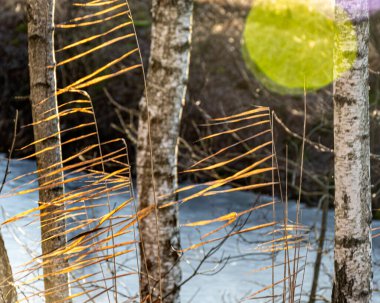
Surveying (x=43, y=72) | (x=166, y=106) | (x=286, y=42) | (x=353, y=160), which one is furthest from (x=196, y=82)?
(x=353, y=160)

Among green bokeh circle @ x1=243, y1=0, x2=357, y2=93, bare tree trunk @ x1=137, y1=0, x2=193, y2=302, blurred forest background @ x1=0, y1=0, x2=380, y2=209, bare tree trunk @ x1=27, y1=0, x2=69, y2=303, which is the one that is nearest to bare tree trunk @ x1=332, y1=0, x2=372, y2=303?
bare tree trunk @ x1=27, y1=0, x2=69, y2=303

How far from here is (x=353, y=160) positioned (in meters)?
2.84

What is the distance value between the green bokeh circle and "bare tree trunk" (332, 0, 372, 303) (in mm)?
6768

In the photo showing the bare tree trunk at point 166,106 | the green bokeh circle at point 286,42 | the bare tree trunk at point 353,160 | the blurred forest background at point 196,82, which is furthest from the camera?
the blurred forest background at point 196,82

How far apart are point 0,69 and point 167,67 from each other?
10.0 m

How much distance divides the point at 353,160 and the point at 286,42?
32.7ft

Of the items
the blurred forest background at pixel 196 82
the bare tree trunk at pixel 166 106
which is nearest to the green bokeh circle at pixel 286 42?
the blurred forest background at pixel 196 82

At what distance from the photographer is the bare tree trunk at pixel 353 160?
2838 mm

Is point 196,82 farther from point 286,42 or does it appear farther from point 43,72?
point 43,72

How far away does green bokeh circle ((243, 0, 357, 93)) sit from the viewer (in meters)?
10.4

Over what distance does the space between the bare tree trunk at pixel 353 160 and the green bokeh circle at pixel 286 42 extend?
22.2 ft

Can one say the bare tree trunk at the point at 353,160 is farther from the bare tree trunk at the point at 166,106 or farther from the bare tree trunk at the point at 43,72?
the bare tree trunk at the point at 166,106

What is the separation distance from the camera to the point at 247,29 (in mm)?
13320

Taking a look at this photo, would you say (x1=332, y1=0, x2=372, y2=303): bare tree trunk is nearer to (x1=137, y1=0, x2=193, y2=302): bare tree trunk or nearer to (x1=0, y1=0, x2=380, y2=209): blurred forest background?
(x1=137, y1=0, x2=193, y2=302): bare tree trunk
